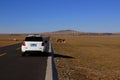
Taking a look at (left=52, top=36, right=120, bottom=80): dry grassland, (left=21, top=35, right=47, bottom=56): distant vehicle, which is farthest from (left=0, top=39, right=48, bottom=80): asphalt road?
(left=21, top=35, right=47, bottom=56): distant vehicle

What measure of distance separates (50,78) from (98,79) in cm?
355

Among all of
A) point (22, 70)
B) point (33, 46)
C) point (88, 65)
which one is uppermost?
point (33, 46)

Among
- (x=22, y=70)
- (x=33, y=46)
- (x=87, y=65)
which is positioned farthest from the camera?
(x=33, y=46)

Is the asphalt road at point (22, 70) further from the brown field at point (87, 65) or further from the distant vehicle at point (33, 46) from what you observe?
the distant vehicle at point (33, 46)

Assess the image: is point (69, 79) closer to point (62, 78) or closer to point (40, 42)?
point (62, 78)

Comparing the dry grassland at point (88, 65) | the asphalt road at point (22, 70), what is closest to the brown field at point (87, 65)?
the dry grassland at point (88, 65)

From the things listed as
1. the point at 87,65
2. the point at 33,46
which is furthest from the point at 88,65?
the point at 33,46

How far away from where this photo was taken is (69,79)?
1235 cm

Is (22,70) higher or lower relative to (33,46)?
lower

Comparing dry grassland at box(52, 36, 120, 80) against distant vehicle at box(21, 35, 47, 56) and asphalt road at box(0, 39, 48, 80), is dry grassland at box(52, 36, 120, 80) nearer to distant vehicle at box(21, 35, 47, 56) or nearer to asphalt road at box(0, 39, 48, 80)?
asphalt road at box(0, 39, 48, 80)

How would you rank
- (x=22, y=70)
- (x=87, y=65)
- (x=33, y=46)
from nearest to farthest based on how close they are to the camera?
(x=22, y=70) < (x=87, y=65) < (x=33, y=46)

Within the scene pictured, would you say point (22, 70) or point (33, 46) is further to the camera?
point (33, 46)

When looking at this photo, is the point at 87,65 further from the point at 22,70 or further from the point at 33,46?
the point at 22,70

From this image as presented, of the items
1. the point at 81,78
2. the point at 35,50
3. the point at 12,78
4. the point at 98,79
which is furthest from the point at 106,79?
the point at 35,50
